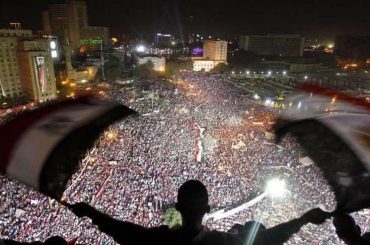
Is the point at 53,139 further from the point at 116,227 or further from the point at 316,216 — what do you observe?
the point at 316,216

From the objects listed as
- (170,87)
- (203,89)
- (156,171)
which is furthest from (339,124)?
(170,87)

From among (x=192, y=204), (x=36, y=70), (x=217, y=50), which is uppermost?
(x=192, y=204)

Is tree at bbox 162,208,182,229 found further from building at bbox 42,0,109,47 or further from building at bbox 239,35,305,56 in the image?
building at bbox 239,35,305,56

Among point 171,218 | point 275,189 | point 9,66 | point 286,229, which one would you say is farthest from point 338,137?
point 9,66

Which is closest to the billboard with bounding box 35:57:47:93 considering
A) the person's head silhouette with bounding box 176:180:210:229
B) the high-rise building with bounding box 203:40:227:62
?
the person's head silhouette with bounding box 176:180:210:229

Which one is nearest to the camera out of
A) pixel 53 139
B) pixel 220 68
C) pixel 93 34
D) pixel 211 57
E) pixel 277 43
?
pixel 53 139
